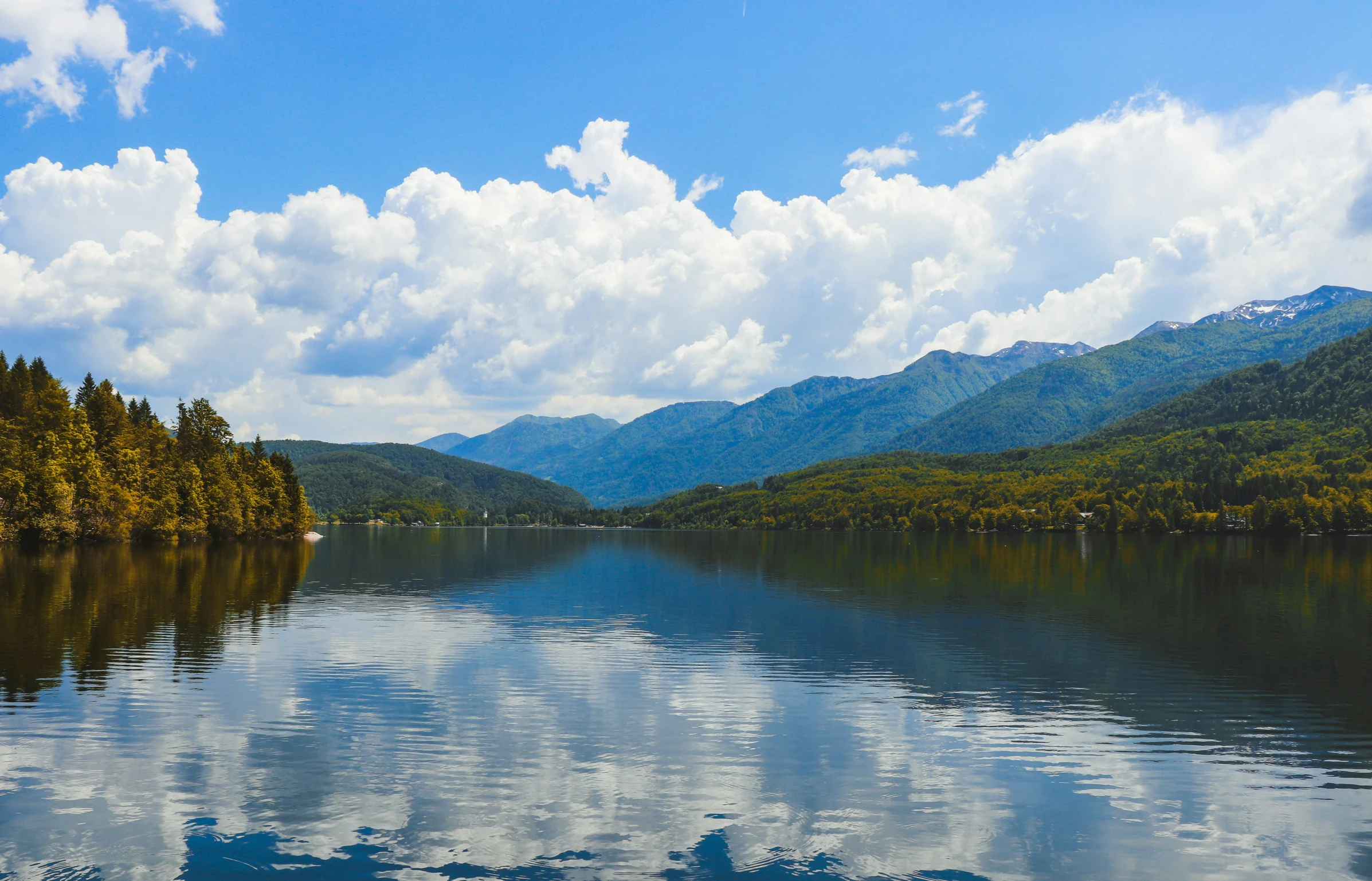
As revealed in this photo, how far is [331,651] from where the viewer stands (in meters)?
41.7

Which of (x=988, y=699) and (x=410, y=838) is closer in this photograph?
(x=410, y=838)

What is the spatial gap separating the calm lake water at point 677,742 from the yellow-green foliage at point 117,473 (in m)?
63.6

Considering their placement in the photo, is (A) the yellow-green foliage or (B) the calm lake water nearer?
(B) the calm lake water

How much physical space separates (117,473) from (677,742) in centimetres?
13857

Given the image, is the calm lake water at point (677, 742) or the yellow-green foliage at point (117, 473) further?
the yellow-green foliage at point (117, 473)

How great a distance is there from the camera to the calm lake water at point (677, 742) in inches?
691

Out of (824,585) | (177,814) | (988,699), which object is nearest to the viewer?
(177,814)

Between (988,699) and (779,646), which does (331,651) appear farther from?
(988,699)

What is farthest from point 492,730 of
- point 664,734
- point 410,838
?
point 410,838

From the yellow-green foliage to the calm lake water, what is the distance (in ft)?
209

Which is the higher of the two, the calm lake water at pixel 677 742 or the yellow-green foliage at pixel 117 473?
the yellow-green foliage at pixel 117 473

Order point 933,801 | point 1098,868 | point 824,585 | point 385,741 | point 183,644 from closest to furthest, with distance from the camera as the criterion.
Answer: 1. point 1098,868
2. point 933,801
3. point 385,741
4. point 183,644
5. point 824,585

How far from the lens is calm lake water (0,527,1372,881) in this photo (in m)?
17.5

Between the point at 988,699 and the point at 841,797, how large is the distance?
1418 cm
